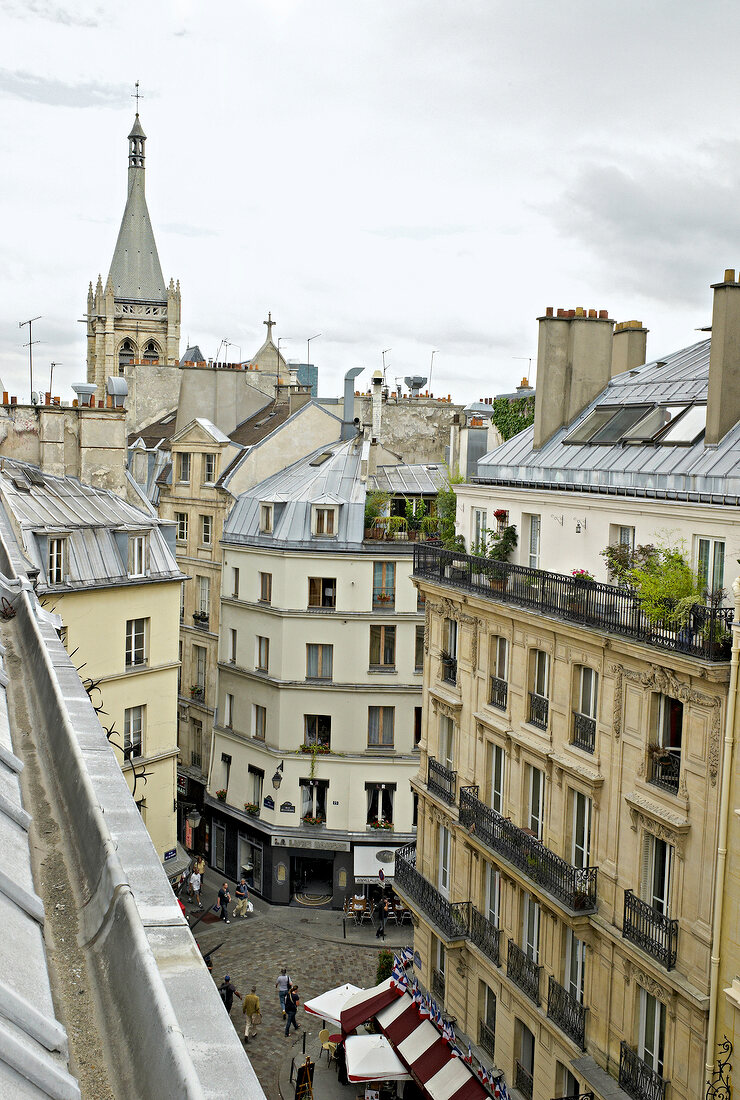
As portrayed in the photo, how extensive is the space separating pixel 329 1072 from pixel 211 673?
20160 mm

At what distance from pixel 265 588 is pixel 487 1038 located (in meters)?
21.2

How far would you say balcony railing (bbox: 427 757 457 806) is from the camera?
2814 cm

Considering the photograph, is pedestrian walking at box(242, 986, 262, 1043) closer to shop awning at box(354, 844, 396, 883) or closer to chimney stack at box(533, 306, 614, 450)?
shop awning at box(354, 844, 396, 883)

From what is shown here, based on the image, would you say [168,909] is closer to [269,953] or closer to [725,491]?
[725,491]

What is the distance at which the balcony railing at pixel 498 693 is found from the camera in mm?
25406

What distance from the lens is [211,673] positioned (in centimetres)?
4650

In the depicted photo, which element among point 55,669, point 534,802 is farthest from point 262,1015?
point 55,669

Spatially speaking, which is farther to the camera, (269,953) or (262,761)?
Result: (262,761)

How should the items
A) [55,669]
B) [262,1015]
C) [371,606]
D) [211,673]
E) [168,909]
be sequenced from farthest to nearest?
[211,673]
[371,606]
[262,1015]
[55,669]
[168,909]

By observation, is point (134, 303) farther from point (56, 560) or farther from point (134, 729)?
point (56, 560)

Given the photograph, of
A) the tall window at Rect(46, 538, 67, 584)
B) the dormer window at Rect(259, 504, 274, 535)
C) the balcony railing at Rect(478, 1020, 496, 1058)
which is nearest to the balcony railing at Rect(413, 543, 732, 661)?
the tall window at Rect(46, 538, 67, 584)

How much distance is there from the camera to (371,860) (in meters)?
40.9

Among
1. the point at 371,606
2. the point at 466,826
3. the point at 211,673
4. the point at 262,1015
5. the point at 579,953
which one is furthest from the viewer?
the point at 211,673

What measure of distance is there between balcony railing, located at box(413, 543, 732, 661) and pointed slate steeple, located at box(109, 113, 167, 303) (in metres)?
119
